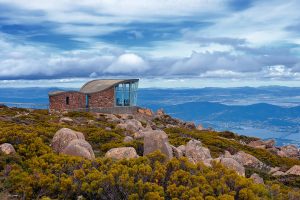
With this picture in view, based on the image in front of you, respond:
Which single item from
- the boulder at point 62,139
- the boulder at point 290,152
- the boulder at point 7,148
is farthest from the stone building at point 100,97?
the boulder at point 7,148

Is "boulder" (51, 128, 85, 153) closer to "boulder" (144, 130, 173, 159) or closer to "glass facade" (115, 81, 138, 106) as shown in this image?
"boulder" (144, 130, 173, 159)

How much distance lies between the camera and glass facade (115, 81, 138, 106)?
172ft

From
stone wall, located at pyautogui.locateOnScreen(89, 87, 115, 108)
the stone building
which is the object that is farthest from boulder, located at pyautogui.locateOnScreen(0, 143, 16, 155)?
stone wall, located at pyautogui.locateOnScreen(89, 87, 115, 108)

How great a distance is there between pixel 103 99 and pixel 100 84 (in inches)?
127

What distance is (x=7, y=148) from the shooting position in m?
13.8

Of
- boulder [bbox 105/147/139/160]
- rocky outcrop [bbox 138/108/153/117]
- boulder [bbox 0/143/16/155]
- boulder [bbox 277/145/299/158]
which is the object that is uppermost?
boulder [bbox 0/143/16/155]

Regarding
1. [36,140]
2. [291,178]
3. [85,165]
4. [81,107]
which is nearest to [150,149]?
[36,140]

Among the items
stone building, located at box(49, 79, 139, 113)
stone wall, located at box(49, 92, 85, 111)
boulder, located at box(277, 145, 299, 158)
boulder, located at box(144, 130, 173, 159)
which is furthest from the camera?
stone building, located at box(49, 79, 139, 113)

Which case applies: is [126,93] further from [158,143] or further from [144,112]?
A: [158,143]

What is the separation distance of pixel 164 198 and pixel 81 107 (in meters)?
40.8

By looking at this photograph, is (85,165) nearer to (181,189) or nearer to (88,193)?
(88,193)

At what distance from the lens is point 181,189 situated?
9.48m

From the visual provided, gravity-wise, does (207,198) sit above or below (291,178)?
above

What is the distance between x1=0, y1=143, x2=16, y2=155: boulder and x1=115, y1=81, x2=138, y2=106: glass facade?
125 ft
